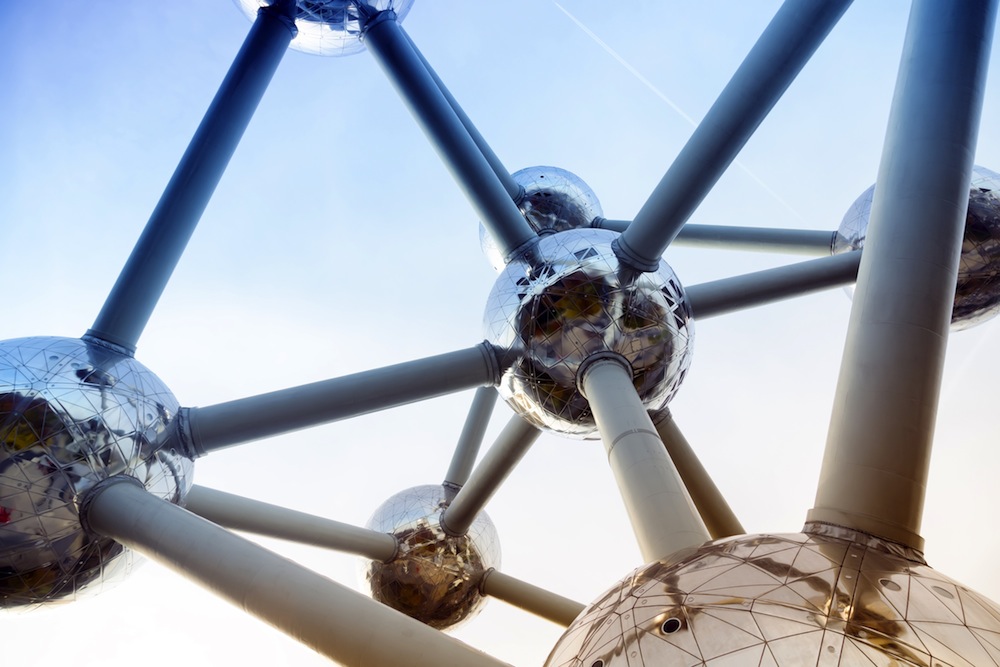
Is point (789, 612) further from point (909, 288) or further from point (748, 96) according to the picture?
point (748, 96)

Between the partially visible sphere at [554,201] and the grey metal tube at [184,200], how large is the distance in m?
4.50

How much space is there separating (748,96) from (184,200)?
13.6 ft

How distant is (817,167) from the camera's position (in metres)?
14.3

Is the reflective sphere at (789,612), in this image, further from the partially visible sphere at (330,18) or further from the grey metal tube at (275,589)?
the partially visible sphere at (330,18)

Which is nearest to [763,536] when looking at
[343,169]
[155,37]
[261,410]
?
[261,410]

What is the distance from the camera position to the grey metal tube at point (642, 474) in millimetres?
3980

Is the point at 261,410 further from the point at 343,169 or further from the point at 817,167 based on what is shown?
the point at 817,167

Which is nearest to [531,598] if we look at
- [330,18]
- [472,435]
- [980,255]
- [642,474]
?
[472,435]

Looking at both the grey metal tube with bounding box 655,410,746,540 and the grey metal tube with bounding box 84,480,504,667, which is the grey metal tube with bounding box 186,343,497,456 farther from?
the grey metal tube with bounding box 655,410,746,540

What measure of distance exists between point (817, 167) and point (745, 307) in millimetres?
8643

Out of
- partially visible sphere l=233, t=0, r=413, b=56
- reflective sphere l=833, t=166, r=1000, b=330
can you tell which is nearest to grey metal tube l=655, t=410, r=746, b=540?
reflective sphere l=833, t=166, r=1000, b=330

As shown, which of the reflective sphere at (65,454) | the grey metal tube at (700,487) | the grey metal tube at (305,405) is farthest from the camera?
the grey metal tube at (700,487)

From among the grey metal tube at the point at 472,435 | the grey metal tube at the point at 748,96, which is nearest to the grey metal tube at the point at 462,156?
the grey metal tube at the point at 748,96

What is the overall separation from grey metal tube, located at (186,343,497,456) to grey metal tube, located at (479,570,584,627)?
3.37m
